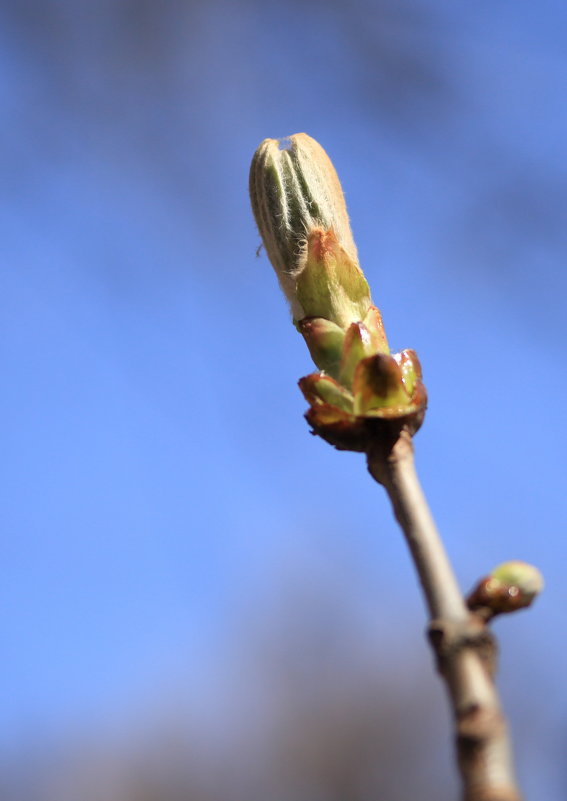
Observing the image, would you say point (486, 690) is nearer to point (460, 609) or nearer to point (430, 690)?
point (460, 609)

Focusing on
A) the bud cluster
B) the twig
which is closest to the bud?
the bud cluster

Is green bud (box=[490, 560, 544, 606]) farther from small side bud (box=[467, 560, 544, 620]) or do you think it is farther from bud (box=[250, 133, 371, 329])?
bud (box=[250, 133, 371, 329])

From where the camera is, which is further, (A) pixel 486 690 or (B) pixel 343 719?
(B) pixel 343 719

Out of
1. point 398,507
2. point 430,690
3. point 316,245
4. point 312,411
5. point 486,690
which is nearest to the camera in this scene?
point 486,690

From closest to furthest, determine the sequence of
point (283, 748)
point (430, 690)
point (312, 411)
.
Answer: point (312, 411), point (283, 748), point (430, 690)

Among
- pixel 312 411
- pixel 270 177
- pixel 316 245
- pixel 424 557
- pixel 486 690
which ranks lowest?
pixel 486 690

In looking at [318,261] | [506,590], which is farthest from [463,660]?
[318,261]

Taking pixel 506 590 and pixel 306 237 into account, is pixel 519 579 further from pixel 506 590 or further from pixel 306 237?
pixel 306 237

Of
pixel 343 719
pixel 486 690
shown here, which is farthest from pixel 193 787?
pixel 486 690
